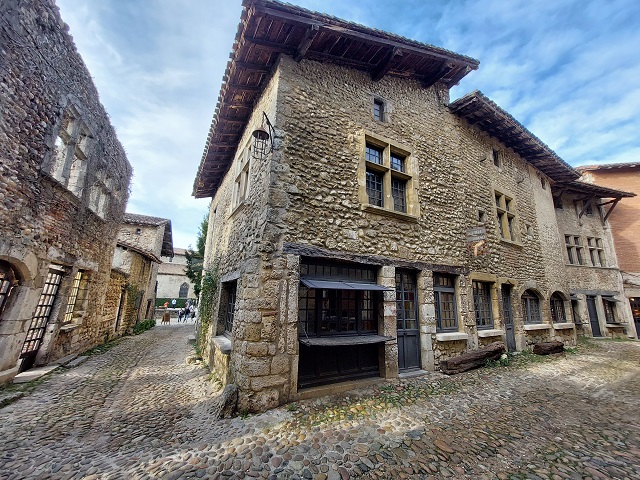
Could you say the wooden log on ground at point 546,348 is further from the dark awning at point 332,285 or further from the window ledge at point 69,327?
the window ledge at point 69,327

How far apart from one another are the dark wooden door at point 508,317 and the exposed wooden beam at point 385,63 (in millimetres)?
7565

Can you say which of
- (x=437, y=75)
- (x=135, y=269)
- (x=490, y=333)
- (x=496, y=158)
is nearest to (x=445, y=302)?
(x=490, y=333)

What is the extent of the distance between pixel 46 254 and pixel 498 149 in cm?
1405

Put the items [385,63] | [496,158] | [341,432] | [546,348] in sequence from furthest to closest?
1. [496,158]
2. [546,348]
3. [385,63]
4. [341,432]

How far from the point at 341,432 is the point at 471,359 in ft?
14.0

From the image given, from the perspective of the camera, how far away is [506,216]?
9.08 metres

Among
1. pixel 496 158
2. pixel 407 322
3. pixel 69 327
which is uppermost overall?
pixel 496 158

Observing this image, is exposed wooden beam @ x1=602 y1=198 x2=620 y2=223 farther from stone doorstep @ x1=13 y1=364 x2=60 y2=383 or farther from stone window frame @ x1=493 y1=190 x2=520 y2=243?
stone doorstep @ x1=13 y1=364 x2=60 y2=383

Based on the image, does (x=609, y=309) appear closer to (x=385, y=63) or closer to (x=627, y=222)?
(x=627, y=222)

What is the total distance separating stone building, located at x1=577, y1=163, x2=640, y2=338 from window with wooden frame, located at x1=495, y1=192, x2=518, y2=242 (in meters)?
10.2

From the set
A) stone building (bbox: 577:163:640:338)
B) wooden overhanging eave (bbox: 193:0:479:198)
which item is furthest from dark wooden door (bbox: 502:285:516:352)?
stone building (bbox: 577:163:640:338)

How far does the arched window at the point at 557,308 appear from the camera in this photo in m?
10.4

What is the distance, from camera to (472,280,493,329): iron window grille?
290 inches

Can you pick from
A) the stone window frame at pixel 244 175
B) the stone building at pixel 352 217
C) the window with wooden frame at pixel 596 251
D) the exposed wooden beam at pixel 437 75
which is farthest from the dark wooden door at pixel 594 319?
the stone window frame at pixel 244 175
